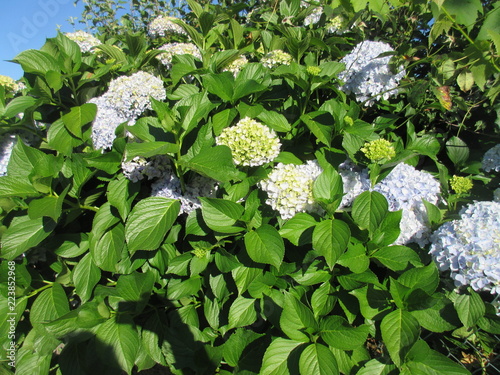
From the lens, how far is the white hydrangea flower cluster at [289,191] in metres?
1.69

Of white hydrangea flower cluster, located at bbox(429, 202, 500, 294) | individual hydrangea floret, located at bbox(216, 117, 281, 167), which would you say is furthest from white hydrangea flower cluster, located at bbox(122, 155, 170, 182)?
white hydrangea flower cluster, located at bbox(429, 202, 500, 294)

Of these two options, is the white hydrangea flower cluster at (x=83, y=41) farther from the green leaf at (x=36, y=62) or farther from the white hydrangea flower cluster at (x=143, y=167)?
the white hydrangea flower cluster at (x=143, y=167)

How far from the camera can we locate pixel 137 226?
5.57 ft

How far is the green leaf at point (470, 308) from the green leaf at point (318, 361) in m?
0.65

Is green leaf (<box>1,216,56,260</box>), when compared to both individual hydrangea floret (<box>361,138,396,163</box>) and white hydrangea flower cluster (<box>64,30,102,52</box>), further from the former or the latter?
white hydrangea flower cluster (<box>64,30,102,52</box>)

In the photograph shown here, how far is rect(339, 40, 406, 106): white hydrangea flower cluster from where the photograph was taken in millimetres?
2234

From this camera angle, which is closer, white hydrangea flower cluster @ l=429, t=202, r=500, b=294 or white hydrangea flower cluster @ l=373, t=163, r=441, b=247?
white hydrangea flower cluster @ l=429, t=202, r=500, b=294

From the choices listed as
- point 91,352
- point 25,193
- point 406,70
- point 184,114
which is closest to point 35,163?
point 25,193

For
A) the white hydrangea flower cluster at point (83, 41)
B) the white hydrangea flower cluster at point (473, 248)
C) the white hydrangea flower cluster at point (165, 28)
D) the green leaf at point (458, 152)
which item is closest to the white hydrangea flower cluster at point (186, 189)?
the white hydrangea flower cluster at point (473, 248)

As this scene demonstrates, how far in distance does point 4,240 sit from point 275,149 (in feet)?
5.24

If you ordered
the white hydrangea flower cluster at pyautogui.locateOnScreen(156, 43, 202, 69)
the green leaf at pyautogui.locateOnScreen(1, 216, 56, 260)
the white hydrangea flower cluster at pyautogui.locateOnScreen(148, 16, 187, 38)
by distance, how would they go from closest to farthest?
1. the green leaf at pyautogui.locateOnScreen(1, 216, 56, 260)
2. the white hydrangea flower cluster at pyautogui.locateOnScreen(156, 43, 202, 69)
3. the white hydrangea flower cluster at pyautogui.locateOnScreen(148, 16, 187, 38)

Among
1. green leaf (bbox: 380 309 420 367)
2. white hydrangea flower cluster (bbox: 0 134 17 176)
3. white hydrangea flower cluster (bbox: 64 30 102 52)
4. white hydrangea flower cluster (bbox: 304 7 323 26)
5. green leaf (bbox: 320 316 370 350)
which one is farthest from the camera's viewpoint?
white hydrangea flower cluster (bbox: 64 30 102 52)

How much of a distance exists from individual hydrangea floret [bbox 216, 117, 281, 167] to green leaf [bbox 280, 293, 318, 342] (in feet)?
2.38

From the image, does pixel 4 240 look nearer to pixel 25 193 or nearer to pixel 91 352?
pixel 25 193
